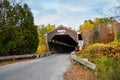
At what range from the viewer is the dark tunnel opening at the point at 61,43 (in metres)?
71.0

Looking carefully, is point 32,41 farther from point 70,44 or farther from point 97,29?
point 70,44

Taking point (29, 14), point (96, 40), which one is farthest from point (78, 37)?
point (29, 14)

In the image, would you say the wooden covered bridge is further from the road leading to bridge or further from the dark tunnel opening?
the road leading to bridge

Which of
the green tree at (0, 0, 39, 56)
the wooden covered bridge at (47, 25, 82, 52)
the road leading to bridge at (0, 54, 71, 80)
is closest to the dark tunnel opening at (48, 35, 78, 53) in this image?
the wooden covered bridge at (47, 25, 82, 52)

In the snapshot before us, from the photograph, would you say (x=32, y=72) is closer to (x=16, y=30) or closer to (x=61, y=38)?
(x=16, y=30)

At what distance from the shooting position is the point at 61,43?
7844cm

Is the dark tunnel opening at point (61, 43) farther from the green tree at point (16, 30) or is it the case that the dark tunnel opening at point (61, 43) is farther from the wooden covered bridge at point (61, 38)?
the green tree at point (16, 30)

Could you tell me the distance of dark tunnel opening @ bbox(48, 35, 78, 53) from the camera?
233ft

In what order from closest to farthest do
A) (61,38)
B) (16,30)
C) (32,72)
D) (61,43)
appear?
(32,72) → (16,30) → (61,38) → (61,43)

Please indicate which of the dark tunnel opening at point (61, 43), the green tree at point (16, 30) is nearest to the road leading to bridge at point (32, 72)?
the green tree at point (16, 30)

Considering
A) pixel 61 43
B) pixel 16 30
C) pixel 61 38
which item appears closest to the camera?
pixel 16 30

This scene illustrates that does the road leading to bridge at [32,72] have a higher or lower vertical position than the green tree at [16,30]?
lower

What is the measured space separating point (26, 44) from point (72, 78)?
25.1 meters

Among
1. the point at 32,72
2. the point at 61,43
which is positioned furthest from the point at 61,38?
the point at 32,72
